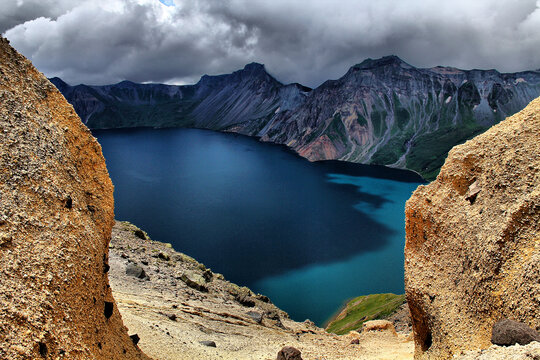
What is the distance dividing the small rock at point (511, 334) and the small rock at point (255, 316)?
1785 cm

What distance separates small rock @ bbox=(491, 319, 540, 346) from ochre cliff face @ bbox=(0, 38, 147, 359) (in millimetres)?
9706

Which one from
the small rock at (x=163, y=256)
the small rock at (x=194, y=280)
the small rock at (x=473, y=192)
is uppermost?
the small rock at (x=473, y=192)

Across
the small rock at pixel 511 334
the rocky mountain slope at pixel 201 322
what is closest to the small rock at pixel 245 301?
the rocky mountain slope at pixel 201 322

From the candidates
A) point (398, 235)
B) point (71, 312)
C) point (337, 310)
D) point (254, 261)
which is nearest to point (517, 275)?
point (71, 312)

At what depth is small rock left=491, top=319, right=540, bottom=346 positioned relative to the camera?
8500mm

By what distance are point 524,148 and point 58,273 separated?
13528 mm

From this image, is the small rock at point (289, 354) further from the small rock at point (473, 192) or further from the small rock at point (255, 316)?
the small rock at point (473, 192)

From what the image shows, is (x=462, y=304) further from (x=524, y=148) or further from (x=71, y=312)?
(x=71, y=312)

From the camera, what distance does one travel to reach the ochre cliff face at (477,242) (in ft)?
33.1

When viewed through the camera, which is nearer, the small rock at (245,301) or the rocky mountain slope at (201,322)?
the rocky mountain slope at (201,322)

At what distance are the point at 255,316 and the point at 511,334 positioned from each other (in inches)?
749

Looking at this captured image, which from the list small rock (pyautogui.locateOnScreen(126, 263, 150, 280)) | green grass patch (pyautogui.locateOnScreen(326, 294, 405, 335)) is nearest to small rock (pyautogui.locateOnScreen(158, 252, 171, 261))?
small rock (pyautogui.locateOnScreen(126, 263, 150, 280))

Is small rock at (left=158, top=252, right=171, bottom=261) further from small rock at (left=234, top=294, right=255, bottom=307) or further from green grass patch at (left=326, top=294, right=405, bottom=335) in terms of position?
green grass patch at (left=326, top=294, right=405, bottom=335)

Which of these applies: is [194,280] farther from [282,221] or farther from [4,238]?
[282,221]
